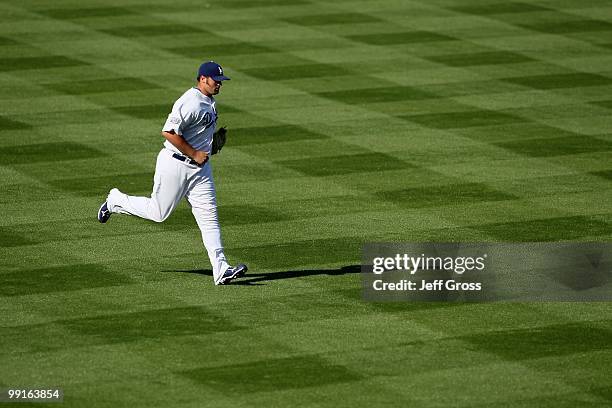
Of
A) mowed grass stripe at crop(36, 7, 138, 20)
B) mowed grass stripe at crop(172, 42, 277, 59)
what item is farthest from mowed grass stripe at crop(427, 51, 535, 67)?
mowed grass stripe at crop(36, 7, 138, 20)

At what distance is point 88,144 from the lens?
55.1 ft

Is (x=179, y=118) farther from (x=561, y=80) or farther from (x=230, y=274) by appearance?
(x=561, y=80)

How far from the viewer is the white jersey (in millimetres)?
11500

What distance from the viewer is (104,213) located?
12.7m

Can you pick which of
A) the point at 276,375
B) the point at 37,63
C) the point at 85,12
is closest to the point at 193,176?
the point at 276,375

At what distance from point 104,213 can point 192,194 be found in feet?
4.34

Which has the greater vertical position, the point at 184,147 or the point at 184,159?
the point at 184,147

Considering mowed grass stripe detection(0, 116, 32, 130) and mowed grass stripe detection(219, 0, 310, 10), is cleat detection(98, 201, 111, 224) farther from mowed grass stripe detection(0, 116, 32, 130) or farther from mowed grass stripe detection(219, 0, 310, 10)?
mowed grass stripe detection(219, 0, 310, 10)

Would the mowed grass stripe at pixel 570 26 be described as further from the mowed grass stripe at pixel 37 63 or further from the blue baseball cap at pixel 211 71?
the blue baseball cap at pixel 211 71

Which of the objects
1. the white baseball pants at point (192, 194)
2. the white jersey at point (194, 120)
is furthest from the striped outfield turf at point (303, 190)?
the white jersey at point (194, 120)

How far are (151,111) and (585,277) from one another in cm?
873

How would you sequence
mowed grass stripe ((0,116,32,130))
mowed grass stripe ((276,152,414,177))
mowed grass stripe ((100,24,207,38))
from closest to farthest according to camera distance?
mowed grass stripe ((276,152,414,177))
mowed grass stripe ((0,116,32,130))
mowed grass stripe ((100,24,207,38))

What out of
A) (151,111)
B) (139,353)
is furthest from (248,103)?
(139,353)

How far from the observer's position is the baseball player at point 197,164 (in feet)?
37.8
